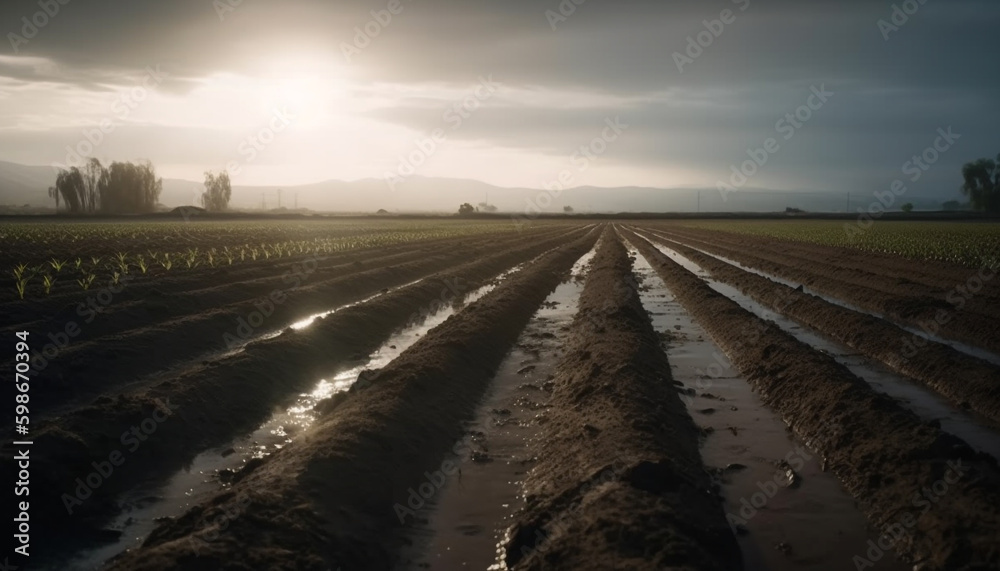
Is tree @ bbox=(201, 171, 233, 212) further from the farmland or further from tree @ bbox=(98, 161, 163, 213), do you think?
the farmland

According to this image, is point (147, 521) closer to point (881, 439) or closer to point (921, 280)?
point (881, 439)

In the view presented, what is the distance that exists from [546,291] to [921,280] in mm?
10971

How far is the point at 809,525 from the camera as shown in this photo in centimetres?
507

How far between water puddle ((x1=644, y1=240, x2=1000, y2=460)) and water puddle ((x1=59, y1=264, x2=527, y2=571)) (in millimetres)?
6728

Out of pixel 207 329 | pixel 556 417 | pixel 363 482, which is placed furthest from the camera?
pixel 207 329

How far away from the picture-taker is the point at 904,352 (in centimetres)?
1078

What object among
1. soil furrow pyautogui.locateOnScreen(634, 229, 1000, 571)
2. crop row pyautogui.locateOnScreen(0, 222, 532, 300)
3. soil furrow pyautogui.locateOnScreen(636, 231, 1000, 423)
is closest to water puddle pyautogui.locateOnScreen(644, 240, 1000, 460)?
soil furrow pyautogui.locateOnScreen(636, 231, 1000, 423)

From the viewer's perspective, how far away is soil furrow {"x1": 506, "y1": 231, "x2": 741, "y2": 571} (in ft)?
14.2

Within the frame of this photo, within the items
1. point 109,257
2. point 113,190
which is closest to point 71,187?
point 113,190

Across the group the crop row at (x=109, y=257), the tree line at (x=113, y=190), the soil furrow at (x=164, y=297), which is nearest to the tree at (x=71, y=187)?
the tree line at (x=113, y=190)

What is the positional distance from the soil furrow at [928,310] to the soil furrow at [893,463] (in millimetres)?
4622

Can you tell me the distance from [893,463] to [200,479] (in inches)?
233

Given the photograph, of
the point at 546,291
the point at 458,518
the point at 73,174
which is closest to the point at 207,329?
the point at 458,518

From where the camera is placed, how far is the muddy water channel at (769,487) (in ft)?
15.3
